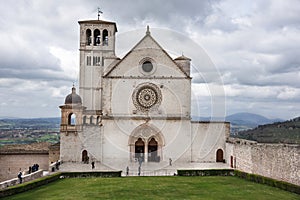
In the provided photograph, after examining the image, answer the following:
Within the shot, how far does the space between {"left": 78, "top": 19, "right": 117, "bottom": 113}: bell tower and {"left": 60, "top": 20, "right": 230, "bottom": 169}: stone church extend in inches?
175

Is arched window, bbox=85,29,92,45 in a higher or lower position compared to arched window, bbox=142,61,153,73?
higher

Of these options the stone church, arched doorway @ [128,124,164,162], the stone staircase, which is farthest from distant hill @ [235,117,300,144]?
arched doorway @ [128,124,164,162]

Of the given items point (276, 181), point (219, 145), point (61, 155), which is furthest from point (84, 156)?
point (276, 181)

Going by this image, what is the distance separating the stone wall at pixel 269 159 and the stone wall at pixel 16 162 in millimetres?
18928

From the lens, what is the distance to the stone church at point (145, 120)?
120 ft

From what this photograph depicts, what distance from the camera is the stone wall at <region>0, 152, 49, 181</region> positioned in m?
34.3

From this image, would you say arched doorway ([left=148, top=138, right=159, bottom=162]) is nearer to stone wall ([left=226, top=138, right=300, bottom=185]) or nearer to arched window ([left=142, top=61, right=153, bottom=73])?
arched window ([left=142, top=61, right=153, bottom=73])

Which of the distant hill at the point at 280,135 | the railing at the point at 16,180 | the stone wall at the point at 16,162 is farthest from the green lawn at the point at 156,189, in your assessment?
the distant hill at the point at 280,135

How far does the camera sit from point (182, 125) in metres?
37.4

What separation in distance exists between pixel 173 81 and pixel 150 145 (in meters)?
7.21

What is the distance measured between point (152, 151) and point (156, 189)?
15610 millimetres

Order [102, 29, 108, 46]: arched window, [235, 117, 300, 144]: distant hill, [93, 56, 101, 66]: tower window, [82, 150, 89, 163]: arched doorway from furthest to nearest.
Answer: [235, 117, 300, 144]: distant hill < [102, 29, 108, 46]: arched window < [93, 56, 101, 66]: tower window < [82, 150, 89, 163]: arched doorway

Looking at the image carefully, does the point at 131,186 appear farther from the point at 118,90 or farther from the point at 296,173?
the point at 118,90

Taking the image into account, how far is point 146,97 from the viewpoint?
37.9m
